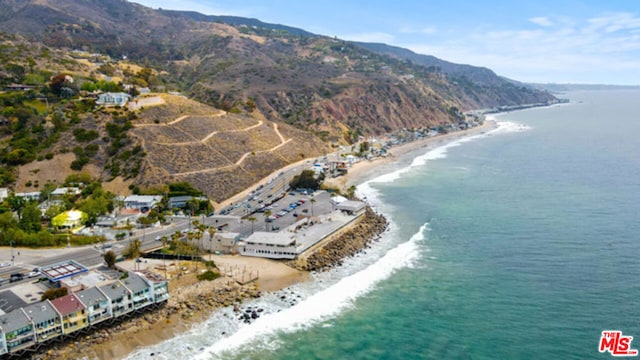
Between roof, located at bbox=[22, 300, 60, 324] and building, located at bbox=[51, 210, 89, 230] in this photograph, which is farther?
building, located at bbox=[51, 210, 89, 230]

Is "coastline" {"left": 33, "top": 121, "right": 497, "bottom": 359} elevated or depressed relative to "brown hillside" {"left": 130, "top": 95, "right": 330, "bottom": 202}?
depressed

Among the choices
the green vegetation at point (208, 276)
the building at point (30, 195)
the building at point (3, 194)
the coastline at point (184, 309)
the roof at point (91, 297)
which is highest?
the building at point (3, 194)

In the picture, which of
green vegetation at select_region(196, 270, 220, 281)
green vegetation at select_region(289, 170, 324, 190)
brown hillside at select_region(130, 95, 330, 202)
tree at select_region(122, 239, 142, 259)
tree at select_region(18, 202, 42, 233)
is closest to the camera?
green vegetation at select_region(196, 270, 220, 281)

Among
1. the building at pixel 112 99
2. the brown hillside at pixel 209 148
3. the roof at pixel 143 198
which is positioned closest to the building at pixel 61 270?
the roof at pixel 143 198

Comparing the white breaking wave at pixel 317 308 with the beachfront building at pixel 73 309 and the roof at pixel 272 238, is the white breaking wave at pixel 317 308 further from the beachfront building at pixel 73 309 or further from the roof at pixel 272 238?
the beachfront building at pixel 73 309

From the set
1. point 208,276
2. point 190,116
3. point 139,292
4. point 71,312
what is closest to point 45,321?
point 71,312

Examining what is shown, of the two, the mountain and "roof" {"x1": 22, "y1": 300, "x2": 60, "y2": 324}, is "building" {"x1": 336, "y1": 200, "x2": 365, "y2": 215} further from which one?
"roof" {"x1": 22, "y1": 300, "x2": 60, "y2": 324}

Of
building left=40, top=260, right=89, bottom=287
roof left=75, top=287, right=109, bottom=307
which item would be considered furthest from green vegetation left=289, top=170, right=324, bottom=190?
roof left=75, top=287, right=109, bottom=307
